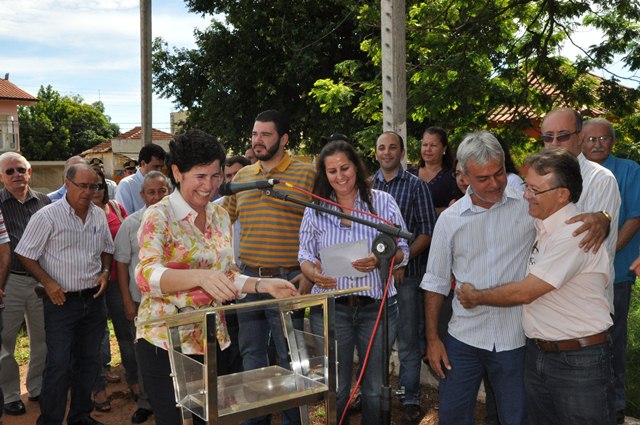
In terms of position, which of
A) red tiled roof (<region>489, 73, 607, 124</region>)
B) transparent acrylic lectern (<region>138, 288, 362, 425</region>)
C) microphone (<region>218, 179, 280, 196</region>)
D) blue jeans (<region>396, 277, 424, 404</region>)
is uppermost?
red tiled roof (<region>489, 73, 607, 124</region>)

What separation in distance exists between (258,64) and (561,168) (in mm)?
16044

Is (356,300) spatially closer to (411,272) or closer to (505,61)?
(411,272)

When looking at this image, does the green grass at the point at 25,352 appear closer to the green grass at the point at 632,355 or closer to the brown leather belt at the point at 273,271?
the green grass at the point at 632,355

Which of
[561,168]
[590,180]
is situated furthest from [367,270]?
[590,180]

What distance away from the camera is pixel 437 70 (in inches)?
366

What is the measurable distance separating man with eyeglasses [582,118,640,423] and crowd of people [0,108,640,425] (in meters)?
0.02

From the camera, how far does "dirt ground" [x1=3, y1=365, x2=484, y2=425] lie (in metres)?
4.80

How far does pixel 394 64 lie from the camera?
21.6ft

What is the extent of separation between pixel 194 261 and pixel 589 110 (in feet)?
30.4

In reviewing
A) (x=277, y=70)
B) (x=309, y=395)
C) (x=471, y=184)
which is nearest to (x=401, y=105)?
(x=471, y=184)

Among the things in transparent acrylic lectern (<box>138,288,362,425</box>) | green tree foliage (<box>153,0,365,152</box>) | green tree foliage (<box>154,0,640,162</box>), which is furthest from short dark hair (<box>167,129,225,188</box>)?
green tree foliage (<box>153,0,365,152</box>)

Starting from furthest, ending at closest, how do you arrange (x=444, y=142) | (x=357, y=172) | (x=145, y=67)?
(x=145, y=67), (x=444, y=142), (x=357, y=172)

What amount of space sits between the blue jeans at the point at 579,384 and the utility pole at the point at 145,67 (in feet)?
26.7

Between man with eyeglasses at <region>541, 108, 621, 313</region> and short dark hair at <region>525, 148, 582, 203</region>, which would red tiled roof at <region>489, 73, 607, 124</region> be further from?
short dark hair at <region>525, 148, 582, 203</region>
